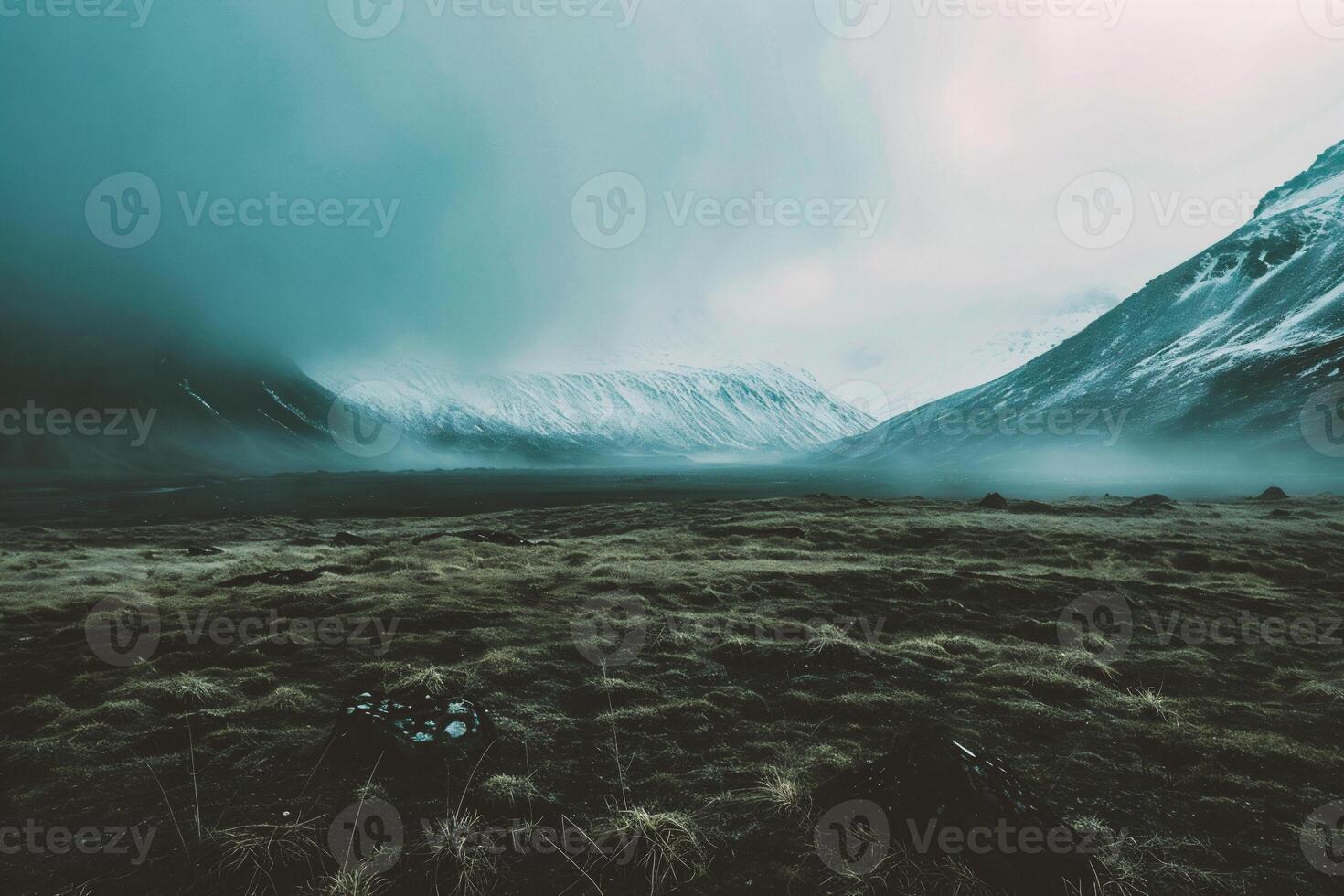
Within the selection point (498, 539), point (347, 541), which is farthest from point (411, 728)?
point (347, 541)

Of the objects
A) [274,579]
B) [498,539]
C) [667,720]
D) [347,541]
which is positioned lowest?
[667,720]

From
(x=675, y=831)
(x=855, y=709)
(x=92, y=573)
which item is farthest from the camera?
(x=92, y=573)

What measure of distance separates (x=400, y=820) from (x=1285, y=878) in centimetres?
838

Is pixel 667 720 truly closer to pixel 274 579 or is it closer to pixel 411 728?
pixel 411 728

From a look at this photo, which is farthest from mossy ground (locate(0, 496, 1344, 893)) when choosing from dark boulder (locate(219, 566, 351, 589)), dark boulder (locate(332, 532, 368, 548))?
dark boulder (locate(332, 532, 368, 548))

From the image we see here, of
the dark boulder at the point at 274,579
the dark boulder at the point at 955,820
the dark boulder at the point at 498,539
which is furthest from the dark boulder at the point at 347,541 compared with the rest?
the dark boulder at the point at 955,820

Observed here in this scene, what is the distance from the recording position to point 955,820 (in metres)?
4.99

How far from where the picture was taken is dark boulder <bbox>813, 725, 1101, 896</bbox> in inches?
186

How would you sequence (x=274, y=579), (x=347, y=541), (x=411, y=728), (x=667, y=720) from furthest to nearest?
(x=347, y=541), (x=274, y=579), (x=667, y=720), (x=411, y=728)

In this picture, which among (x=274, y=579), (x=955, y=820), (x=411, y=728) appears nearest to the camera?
(x=955, y=820)

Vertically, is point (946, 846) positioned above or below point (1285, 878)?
above

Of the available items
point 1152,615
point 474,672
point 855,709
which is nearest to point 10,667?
point 474,672

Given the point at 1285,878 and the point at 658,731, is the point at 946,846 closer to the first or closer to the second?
the point at 1285,878

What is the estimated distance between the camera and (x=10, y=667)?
10609 millimetres
